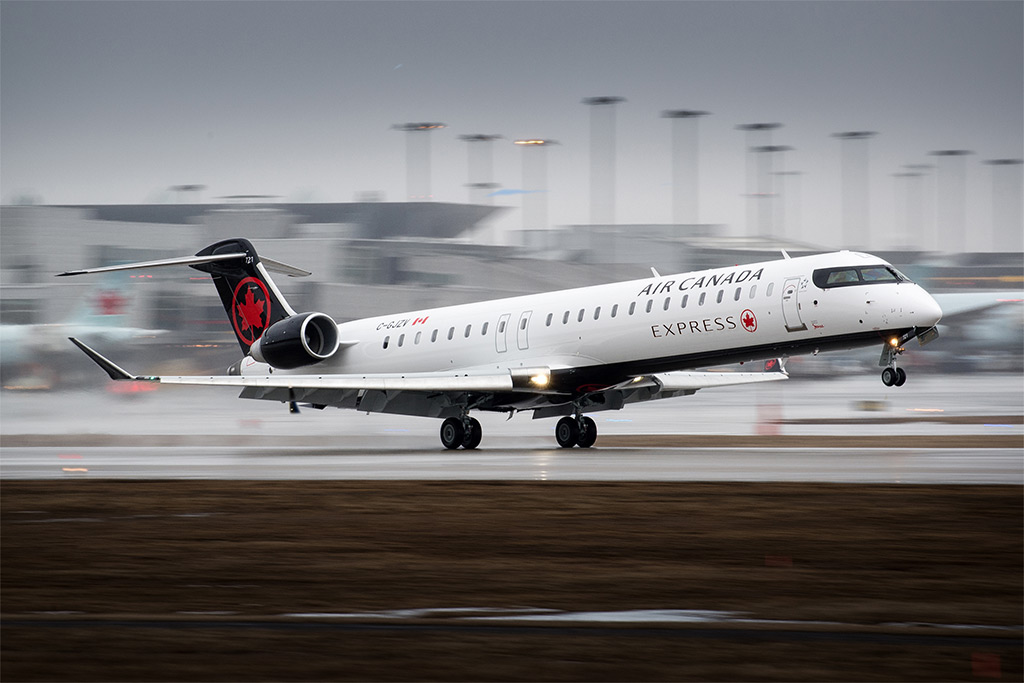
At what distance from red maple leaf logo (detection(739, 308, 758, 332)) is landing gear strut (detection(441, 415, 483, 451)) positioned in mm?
7156

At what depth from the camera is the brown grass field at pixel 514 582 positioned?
21.9 ft

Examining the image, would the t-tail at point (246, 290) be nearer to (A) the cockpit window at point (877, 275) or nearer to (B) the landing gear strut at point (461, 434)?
(B) the landing gear strut at point (461, 434)

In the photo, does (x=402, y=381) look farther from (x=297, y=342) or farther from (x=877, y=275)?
(x=877, y=275)

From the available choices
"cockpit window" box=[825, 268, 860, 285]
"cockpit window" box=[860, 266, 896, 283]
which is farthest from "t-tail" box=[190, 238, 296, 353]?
"cockpit window" box=[860, 266, 896, 283]

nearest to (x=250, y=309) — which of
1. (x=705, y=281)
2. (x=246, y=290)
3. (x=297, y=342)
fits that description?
(x=246, y=290)

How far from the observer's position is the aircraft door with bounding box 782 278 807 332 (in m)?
22.8

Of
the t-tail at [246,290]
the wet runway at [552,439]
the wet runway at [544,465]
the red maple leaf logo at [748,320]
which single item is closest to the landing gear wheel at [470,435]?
the wet runway at [552,439]

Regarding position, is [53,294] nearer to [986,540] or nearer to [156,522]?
[156,522]

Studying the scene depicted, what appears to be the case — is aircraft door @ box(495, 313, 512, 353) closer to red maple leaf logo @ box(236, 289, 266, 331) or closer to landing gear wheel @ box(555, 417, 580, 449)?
landing gear wheel @ box(555, 417, 580, 449)

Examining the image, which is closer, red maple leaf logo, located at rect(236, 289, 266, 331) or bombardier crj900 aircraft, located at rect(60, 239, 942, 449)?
bombardier crj900 aircraft, located at rect(60, 239, 942, 449)

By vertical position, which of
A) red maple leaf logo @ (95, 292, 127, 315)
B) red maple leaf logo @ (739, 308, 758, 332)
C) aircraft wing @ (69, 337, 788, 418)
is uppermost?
red maple leaf logo @ (95, 292, 127, 315)

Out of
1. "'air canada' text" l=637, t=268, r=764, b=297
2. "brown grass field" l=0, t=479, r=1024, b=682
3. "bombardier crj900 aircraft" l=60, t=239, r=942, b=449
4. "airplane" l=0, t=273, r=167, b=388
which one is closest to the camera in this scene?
"brown grass field" l=0, t=479, r=1024, b=682

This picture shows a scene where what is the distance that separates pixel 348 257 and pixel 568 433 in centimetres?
3147

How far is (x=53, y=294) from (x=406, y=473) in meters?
31.0
